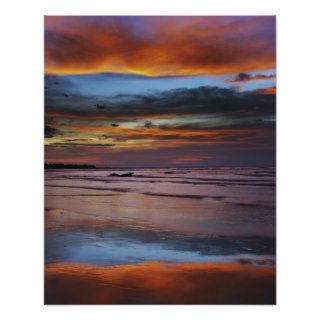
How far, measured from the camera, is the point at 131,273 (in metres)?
3.19

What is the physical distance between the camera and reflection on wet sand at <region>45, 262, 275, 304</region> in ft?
10.4

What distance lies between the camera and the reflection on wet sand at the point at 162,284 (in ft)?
10.4

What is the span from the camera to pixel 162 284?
318cm

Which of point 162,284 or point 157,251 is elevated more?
point 157,251

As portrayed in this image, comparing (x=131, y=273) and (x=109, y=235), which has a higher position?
(x=109, y=235)
